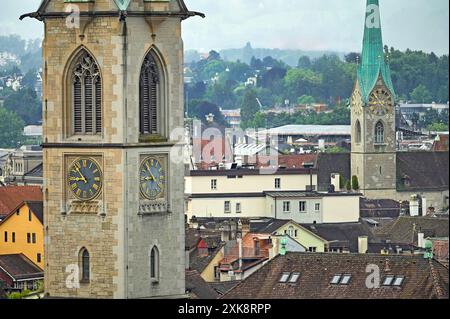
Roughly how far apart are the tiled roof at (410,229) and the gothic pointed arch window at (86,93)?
25836mm

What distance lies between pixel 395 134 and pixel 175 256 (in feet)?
243

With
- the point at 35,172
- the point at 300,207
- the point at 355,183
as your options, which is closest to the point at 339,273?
the point at 300,207

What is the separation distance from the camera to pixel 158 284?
3209 centimetres

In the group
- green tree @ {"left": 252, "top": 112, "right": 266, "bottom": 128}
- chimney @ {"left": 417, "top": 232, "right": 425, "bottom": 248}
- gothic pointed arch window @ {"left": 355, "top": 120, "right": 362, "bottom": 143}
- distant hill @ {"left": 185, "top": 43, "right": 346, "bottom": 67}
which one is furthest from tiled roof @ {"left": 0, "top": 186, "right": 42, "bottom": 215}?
green tree @ {"left": 252, "top": 112, "right": 266, "bottom": 128}

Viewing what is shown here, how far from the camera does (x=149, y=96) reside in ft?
106

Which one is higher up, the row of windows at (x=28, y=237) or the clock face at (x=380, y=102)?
the clock face at (x=380, y=102)

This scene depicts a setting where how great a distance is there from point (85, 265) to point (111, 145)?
1.56m

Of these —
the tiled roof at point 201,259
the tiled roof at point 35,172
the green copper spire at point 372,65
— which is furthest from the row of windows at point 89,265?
the green copper spire at point 372,65

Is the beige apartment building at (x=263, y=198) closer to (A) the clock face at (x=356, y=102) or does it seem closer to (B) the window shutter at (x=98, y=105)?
(A) the clock face at (x=356, y=102)

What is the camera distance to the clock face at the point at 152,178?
32.1 m

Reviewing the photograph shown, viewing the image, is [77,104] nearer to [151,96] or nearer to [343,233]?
[151,96]

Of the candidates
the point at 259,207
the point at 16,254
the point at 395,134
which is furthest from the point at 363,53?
the point at 16,254

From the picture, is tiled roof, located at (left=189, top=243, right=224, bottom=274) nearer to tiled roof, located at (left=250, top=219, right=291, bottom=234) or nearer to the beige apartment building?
tiled roof, located at (left=250, top=219, right=291, bottom=234)
